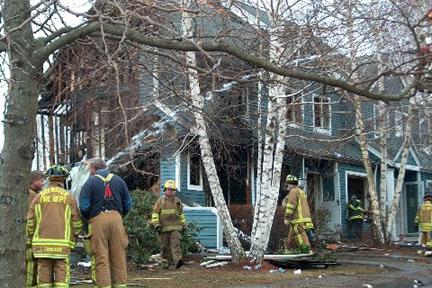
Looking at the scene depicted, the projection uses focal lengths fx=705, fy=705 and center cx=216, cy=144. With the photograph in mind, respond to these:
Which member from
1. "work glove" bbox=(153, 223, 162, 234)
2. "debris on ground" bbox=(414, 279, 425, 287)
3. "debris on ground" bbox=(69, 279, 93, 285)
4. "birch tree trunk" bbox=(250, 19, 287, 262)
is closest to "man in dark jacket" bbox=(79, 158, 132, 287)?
"debris on ground" bbox=(69, 279, 93, 285)

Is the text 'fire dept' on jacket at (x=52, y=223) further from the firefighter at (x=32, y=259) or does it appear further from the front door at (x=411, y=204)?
the front door at (x=411, y=204)

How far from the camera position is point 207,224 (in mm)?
18703

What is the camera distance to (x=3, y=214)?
5414 millimetres

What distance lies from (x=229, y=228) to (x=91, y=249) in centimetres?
546

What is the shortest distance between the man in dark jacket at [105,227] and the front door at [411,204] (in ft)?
78.6

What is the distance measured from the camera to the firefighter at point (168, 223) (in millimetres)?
13711

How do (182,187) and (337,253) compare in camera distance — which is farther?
(182,187)

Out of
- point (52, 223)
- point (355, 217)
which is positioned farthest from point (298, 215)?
point (355, 217)

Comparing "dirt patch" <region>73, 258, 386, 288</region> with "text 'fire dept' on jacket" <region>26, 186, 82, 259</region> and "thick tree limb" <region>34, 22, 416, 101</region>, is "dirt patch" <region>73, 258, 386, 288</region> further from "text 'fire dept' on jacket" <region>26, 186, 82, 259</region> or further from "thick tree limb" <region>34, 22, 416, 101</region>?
"thick tree limb" <region>34, 22, 416, 101</region>

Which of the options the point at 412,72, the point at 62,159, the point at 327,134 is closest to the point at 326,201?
the point at 327,134

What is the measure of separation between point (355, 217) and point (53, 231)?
17147mm

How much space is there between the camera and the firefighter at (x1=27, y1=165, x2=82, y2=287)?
26.6 ft

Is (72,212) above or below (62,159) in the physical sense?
below

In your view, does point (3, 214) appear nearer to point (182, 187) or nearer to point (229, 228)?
point (229, 228)
